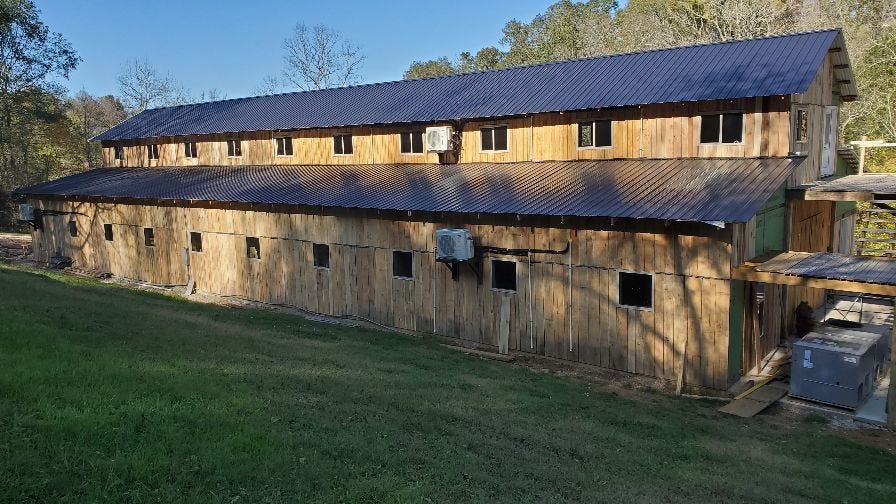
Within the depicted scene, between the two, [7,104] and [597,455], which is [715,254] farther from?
[7,104]

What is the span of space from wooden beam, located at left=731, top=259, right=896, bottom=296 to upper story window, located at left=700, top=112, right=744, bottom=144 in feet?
12.4

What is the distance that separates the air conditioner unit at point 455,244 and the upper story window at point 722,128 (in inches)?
259

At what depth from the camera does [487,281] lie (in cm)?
1727

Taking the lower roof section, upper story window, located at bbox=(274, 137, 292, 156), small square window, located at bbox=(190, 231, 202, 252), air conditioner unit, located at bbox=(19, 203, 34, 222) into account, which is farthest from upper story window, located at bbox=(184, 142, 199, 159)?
air conditioner unit, located at bbox=(19, 203, 34, 222)

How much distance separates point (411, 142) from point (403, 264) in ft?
17.6

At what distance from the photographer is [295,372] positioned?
11680 mm

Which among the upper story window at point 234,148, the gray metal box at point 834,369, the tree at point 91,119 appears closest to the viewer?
the gray metal box at point 834,369

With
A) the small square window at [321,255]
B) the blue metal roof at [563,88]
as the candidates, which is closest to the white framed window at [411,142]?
the blue metal roof at [563,88]

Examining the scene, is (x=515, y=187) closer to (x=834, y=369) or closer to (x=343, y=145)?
(x=834, y=369)

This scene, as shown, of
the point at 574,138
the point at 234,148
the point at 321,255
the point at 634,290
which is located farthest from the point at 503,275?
the point at 234,148

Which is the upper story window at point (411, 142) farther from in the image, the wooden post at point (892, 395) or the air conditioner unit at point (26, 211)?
the air conditioner unit at point (26, 211)

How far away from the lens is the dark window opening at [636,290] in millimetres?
14616

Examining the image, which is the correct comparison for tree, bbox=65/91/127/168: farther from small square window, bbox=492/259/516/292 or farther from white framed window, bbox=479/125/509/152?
small square window, bbox=492/259/516/292

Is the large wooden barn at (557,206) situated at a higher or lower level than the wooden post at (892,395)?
higher
